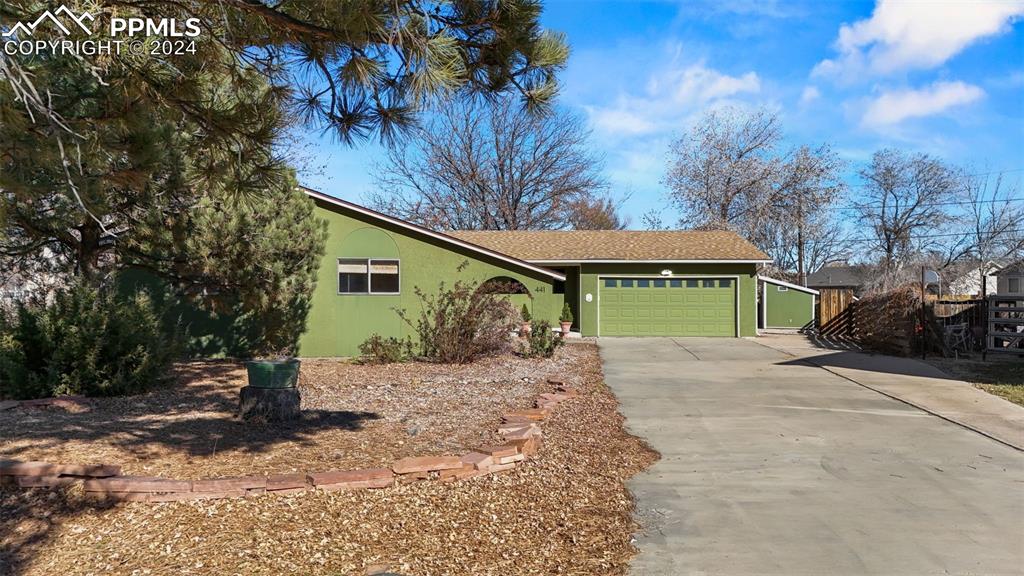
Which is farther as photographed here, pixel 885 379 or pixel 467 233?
pixel 467 233

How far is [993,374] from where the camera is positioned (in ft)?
39.8

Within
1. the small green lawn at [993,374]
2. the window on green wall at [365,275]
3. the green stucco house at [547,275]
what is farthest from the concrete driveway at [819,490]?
the window on green wall at [365,275]

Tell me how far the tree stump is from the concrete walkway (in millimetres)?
7138

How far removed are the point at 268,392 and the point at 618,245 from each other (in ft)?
57.8

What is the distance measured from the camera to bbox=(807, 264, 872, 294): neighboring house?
4387cm

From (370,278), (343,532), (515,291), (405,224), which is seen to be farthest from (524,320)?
(343,532)

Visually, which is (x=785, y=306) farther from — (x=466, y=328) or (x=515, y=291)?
(x=466, y=328)

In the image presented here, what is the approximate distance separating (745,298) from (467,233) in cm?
1012

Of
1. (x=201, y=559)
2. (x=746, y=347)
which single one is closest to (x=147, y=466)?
(x=201, y=559)

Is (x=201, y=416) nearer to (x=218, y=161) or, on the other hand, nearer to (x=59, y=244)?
(x=218, y=161)

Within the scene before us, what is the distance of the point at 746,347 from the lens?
18.1 meters

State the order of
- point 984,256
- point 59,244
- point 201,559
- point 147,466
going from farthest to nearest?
point 984,256, point 59,244, point 147,466, point 201,559

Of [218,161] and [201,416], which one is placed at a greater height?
[218,161]

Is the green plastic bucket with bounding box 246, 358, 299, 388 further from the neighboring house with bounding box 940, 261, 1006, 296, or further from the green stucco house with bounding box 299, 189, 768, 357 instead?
the neighboring house with bounding box 940, 261, 1006, 296
